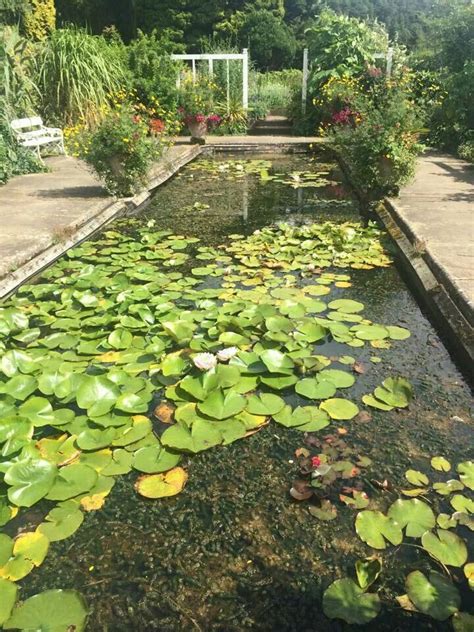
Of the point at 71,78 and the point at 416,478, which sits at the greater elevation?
the point at 71,78

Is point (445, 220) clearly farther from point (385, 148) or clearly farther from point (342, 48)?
point (342, 48)

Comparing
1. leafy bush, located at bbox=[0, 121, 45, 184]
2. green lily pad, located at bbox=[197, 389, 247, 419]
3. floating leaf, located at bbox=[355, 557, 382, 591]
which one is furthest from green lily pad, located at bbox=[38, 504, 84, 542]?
leafy bush, located at bbox=[0, 121, 45, 184]

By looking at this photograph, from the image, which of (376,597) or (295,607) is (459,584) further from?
(295,607)

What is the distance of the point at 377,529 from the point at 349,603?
0.29 m

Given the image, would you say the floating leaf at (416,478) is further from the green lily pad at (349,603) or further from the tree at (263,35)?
the tree at (263,35)

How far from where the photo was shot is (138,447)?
200 centimetres

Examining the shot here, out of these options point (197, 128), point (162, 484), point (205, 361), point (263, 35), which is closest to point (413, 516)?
point (162, 484)

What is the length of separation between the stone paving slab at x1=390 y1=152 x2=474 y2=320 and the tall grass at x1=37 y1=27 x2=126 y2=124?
5.79 meters

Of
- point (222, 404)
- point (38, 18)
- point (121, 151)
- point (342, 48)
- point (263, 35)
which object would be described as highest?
point (263, 35)

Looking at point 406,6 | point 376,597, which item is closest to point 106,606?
point 376,597

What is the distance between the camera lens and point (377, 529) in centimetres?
163

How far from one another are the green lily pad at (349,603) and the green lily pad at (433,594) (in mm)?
109

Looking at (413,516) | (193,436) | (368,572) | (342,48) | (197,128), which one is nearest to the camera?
(368,572)

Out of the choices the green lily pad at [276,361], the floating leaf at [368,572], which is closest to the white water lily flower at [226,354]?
the green lily pad at [276,361]
